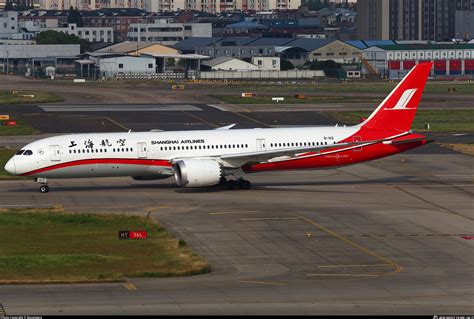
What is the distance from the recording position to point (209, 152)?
70000mm

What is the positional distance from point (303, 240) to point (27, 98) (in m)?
109

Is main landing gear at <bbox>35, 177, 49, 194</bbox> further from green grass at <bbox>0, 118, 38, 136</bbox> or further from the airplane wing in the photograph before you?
green grass at <bbox>0, 118, 38, 136</bbox>

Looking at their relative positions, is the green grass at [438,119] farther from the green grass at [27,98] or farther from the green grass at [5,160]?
the green grass at [27,98]

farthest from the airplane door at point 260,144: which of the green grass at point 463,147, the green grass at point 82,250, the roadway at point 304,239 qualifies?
the green grass at point 463,147

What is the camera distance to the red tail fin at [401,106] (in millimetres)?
72625

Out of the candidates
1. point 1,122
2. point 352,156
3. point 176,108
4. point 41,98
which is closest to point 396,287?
point 352,156

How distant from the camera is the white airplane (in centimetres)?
6881

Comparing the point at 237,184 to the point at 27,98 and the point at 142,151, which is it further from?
the point at 27,98

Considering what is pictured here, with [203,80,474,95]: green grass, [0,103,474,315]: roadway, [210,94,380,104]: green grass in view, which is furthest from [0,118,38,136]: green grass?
[203,80,474,95]: green grass

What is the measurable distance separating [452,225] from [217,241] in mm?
12590

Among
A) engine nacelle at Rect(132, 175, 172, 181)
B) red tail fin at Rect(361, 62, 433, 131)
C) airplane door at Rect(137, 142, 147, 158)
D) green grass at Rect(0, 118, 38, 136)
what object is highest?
red tail fin at Rect(361, 62, 433, 131)

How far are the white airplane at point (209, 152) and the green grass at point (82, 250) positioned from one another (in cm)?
650

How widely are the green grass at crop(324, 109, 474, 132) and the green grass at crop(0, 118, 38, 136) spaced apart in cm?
3198

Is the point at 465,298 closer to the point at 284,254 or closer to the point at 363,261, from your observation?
the point at 363,261
